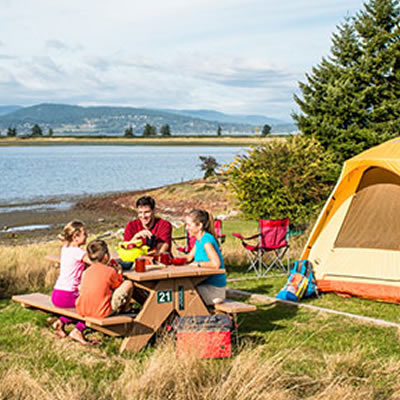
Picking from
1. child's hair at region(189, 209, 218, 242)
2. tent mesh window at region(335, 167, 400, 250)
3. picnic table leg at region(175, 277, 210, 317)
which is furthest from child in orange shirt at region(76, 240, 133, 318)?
tent mesh window at region(335, 167, 400, 250)

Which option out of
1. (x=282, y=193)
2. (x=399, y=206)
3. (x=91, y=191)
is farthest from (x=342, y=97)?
(x=91, y=191)

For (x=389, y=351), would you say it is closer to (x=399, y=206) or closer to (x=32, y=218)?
(x=399, y=206)

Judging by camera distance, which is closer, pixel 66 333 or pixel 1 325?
pixel 66 333

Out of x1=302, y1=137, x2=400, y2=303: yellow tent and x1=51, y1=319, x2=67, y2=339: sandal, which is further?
x1=302, y1=137, x2=400, y2=303: yellow tent

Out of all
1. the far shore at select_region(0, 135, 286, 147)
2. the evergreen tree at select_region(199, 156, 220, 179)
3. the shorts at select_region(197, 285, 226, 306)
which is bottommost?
the far shore at select_region(0, 135, 286, 147)

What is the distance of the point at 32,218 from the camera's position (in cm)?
2152

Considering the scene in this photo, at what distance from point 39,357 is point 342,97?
1101cm

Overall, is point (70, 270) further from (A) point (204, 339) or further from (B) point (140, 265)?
(A) point (204, 339)

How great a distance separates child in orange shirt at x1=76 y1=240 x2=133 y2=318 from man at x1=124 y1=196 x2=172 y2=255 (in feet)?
2.98

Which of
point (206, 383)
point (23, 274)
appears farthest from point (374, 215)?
point (23, 274)

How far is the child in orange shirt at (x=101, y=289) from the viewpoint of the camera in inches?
185

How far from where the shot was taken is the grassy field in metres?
3.69

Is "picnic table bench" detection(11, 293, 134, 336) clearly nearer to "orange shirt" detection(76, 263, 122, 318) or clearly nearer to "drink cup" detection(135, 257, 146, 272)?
"orange shirt" detection(76, 263, 122, 318)

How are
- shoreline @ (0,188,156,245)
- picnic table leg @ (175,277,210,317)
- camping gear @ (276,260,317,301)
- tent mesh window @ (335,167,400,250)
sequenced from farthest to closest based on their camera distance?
shoreline @ (0,188,156,245), tent mesh window @ (335,167,400,250), camping gear @ (276,260,317,301), picnic table leg @ (175,277,210,317)
